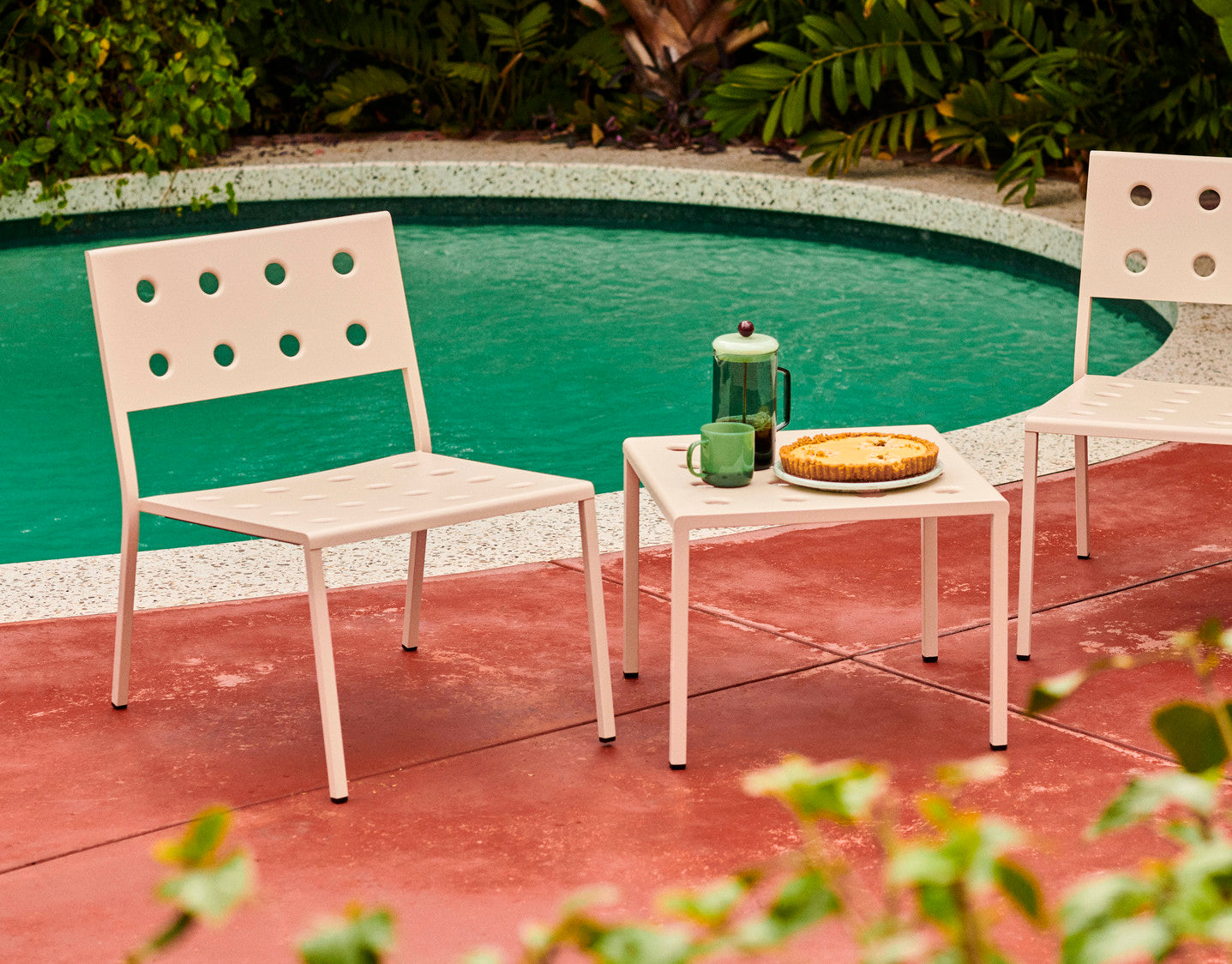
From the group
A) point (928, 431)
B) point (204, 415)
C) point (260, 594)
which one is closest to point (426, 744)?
point (260, 594)

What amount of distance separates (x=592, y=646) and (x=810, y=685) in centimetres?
50

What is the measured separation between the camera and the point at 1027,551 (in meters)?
3.12

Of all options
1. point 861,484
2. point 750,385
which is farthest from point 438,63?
point 861,484

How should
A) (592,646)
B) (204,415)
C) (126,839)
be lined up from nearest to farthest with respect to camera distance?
(126,839), (592,646), (204,415)

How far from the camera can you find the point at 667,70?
9969mm

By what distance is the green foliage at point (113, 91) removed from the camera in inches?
356

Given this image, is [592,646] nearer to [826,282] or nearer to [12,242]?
[826,282]

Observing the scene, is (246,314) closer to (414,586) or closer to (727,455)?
(414,586)

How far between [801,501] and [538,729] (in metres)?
0.65

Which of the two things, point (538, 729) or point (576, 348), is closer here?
point (538, 729)

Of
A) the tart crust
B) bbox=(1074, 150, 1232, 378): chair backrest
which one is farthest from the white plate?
bbox=(1074, 150, 1232, 378): chair backrest

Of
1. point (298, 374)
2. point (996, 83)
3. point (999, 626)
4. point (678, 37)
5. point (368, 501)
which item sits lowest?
point (999, 626)

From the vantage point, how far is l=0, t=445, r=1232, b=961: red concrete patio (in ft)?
7.64

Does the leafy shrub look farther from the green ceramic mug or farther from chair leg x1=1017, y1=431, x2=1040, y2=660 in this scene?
the green ceramic mug
